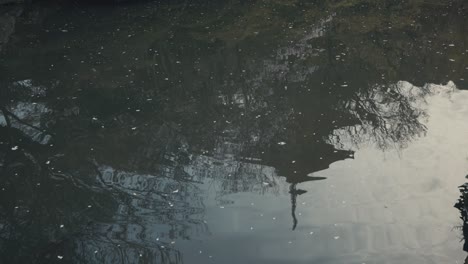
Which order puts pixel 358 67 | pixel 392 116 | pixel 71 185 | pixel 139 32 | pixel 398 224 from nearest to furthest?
1. pixel 398 224
2. pixel 71 185
3. pixel 392 116
4. pixel 358 67
5. pixel 139 32

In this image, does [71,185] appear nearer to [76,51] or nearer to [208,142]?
[208,142]

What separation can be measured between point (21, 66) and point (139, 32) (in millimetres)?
3039

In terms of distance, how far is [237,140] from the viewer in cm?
809

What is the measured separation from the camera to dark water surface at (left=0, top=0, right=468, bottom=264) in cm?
606

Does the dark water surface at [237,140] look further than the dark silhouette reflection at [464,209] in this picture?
Yes

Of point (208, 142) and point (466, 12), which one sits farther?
point (466, 12)

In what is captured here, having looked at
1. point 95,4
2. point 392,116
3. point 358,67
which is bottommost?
point 392,116

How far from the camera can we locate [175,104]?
30.8ft

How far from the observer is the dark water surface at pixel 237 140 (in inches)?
239

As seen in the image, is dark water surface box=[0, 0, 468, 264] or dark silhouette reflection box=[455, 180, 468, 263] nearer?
dark silhouette reflection box=[455, 180, 468, 263]

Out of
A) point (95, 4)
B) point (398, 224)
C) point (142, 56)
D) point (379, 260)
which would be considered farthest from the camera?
point (95, 4)

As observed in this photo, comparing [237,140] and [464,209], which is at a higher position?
[237,140]

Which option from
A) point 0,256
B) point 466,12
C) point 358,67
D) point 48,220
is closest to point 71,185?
point 48,220

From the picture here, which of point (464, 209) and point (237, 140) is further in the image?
point (237, 140)
